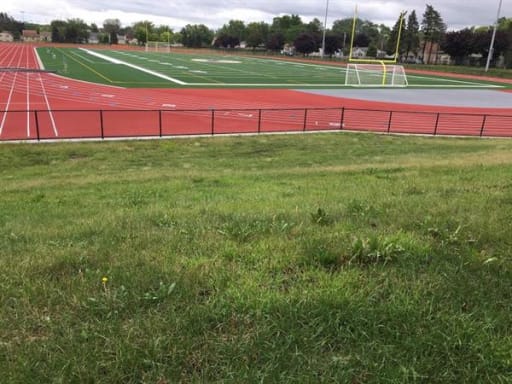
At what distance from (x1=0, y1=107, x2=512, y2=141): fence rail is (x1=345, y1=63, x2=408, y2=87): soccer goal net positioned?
2519cm

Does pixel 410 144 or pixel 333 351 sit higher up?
pixel 333 351

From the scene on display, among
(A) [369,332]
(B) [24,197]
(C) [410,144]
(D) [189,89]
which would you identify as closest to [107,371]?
(A) [369,332]

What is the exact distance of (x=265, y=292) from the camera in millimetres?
3338

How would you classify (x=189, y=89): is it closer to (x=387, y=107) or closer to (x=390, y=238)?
(x=387, y=107)

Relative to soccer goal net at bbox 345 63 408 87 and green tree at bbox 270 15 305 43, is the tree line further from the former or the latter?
soccer goal net at bbox 345 63 408 87

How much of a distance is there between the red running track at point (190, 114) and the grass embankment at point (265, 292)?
1557cm

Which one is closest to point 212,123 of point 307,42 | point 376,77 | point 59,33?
point 376,77

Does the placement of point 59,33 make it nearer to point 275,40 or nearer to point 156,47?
point 156,47

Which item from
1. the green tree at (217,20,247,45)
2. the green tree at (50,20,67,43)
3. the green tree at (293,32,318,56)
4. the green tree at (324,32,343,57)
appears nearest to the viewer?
the green tree at (324,32,343,57)

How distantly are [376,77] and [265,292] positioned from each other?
5941cm

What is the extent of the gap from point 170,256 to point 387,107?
3322 centimetres

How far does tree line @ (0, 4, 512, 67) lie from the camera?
105938mm

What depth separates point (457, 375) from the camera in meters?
2.62

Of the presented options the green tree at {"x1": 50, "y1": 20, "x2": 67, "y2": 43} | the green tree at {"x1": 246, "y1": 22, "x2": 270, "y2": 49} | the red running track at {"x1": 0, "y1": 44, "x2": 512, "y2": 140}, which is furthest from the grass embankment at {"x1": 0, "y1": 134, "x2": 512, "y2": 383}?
the green tree at {"x1": 50, "y1": 20, "x2": 67, "y2": 43}
